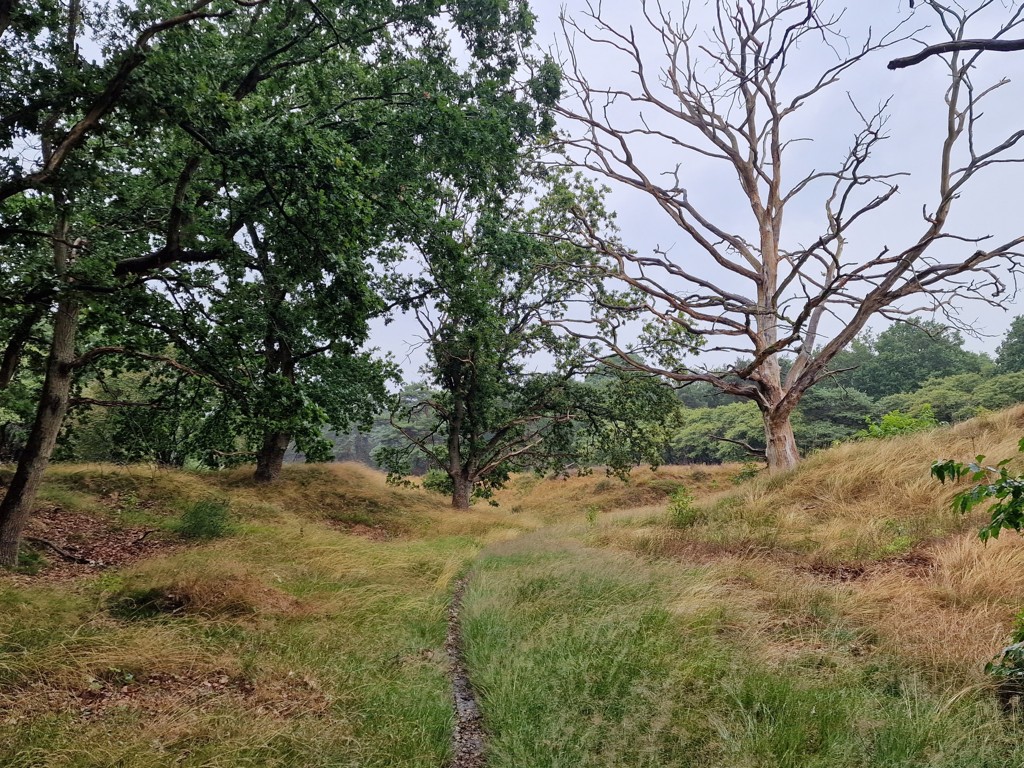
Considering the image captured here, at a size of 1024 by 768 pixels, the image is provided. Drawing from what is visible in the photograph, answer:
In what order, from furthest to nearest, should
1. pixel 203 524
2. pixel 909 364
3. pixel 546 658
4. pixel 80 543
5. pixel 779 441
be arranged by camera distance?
pixel 909 364, pixel 779 441, pixel 203 524, pixel 80 543, pixel 546 658

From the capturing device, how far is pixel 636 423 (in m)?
19.4

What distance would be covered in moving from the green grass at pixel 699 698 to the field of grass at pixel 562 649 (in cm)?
2

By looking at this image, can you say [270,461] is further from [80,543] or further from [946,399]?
[946,399]

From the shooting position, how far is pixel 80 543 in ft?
25.5

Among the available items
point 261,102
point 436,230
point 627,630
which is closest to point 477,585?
point 627,630

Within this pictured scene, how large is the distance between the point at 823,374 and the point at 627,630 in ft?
27.8

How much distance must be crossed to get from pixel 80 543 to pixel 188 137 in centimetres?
617

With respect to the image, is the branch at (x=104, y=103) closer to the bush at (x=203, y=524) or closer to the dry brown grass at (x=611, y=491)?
the bush at (x=203, y=524)

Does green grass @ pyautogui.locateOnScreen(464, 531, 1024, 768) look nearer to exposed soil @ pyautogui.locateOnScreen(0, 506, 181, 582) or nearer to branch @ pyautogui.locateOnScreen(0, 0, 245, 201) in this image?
exposed soil @ pyautogui.locateOnScreen(0, 506, 181, 582)

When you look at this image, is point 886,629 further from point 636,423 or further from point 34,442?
point 636,423

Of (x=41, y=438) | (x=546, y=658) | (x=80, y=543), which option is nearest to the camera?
(x=546, y=658)

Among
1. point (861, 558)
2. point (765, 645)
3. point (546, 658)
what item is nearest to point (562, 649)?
point (546, 658)

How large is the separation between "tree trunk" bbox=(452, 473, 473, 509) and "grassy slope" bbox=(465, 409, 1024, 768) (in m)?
11.2

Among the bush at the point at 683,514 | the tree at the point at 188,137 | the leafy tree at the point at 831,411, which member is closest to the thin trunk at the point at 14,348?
the tree at the point at 188,137
